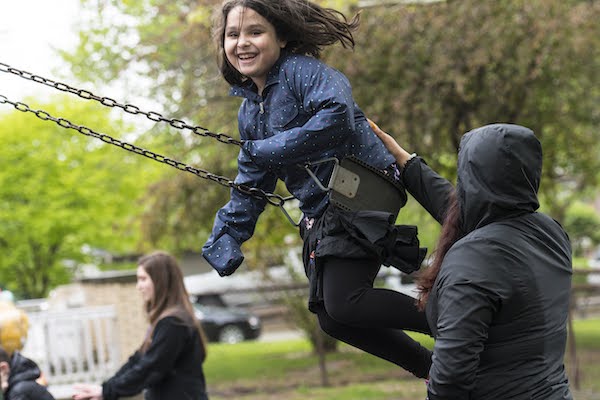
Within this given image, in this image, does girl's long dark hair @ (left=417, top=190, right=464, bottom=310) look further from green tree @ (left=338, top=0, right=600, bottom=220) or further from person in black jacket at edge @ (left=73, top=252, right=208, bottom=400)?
green tree @ (left=338, top=0, right=600, bottom=220)

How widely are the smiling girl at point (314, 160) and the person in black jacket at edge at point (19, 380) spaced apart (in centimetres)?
187

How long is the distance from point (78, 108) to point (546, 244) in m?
19.7

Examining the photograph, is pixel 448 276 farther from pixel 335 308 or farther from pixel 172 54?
pixel 172 54

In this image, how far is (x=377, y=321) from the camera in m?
3.54

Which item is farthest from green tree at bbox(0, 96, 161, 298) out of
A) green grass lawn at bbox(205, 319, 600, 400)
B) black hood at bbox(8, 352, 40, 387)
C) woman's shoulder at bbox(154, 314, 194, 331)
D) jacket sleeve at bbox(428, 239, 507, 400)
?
jacket sleeve at bbox(428, 239, 507, 400)

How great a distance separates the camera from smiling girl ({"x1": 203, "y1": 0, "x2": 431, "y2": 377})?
138 inches

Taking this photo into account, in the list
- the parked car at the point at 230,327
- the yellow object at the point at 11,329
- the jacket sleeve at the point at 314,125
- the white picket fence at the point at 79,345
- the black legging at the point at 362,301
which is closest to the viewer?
the jacket sleeve at the point at 314,125

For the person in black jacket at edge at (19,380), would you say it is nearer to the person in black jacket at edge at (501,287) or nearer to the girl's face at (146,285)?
the girl's face at (146,285)

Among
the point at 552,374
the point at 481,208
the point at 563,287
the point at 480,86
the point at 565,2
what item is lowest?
the point at 552,374

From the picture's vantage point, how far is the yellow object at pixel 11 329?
17.4 feet

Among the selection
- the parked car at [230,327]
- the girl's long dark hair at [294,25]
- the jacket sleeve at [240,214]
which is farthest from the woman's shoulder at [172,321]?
the parked car at [230,327]

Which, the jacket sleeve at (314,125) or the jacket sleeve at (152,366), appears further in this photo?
the jacket sleeve at (152,366)

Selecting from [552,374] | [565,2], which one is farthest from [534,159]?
[565,2]

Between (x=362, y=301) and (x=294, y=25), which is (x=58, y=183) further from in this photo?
(x=362, y=301)
